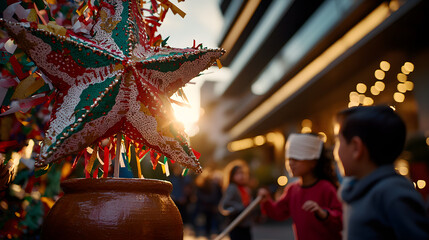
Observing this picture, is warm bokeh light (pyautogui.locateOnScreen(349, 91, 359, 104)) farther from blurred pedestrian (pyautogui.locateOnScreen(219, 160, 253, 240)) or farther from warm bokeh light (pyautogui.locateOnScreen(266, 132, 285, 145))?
Answer: warm bokeh light (pyautogui.locateOnScreen(266, 132, 285, 145))

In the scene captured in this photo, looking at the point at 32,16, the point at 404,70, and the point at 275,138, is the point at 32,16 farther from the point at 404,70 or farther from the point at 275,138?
the point at 275,138

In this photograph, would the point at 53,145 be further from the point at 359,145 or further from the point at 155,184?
the point at 359,145

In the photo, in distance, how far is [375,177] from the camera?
1.28 metres

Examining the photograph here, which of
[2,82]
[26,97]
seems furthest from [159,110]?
[2,82]

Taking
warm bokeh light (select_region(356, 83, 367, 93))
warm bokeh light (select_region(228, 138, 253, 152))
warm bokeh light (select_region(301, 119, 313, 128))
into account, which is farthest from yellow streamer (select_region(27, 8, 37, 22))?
warm bokeh light (select_region(228, 138, 253, 152))

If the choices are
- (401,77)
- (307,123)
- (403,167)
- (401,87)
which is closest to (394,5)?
(401,77)

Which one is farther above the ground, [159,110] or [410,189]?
[159,110]

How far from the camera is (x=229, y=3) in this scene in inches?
830

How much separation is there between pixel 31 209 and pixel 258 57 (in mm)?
16031

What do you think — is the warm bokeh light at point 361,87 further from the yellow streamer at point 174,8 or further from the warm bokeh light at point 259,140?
the warm bokeh light at point 259,140

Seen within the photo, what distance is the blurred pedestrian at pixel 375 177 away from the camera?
3.72 feet

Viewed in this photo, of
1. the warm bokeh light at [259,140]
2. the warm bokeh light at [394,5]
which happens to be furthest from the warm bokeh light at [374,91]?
the warm bokeh light at [259,140]

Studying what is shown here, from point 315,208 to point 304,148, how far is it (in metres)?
Answer: 0.66

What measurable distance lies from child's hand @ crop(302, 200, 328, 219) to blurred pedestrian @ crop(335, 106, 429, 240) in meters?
0.64
